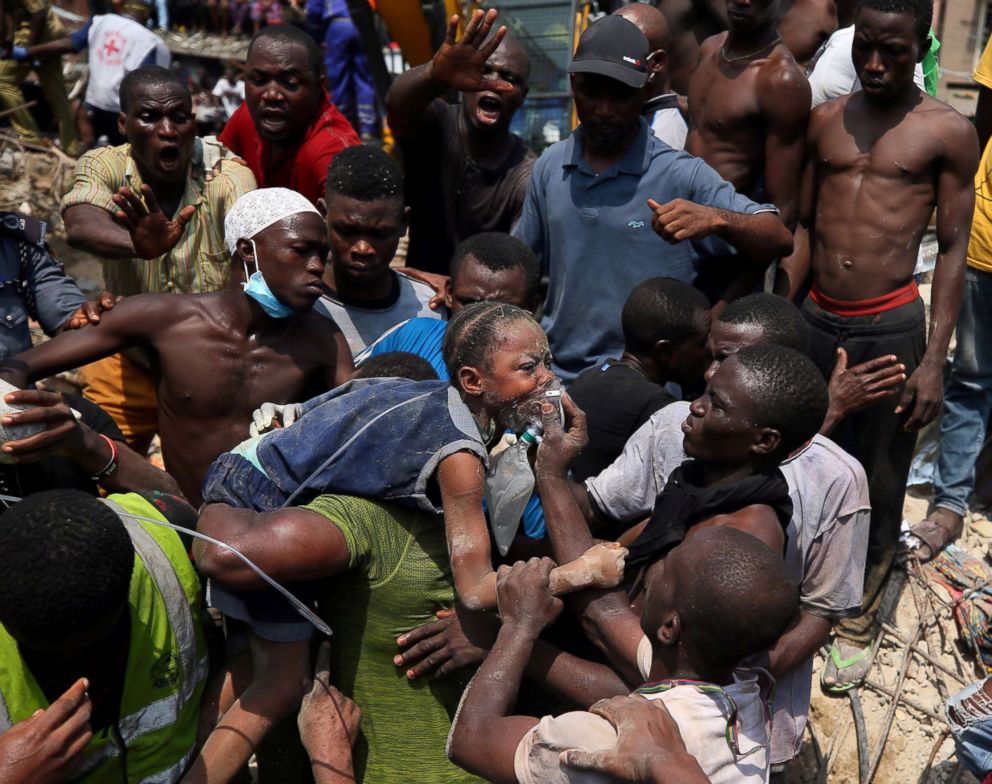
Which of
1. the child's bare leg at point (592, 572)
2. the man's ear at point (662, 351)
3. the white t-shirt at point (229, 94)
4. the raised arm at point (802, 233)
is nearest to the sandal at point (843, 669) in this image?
the raised arm at point (802, 233)

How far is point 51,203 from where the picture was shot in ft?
28.2

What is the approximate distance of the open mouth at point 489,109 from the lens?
477 centimetres

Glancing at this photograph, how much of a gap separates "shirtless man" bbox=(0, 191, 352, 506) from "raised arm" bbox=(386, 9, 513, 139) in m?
1.01

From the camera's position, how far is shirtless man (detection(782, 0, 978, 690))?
443 cm

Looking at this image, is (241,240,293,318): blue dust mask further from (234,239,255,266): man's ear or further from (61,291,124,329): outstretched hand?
(61,291,124,329): outstretched hand

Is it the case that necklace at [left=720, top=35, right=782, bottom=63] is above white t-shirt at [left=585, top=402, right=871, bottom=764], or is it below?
above

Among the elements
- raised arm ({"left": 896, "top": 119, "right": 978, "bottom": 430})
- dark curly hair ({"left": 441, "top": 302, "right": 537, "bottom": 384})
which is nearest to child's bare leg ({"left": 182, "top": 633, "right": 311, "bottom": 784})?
dark curly hair ({"left": 441, "top": 302, "right": 537, "bottom": 384})

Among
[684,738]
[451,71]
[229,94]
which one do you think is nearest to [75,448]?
[684,738]

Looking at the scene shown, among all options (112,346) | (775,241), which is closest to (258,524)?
(112,346)

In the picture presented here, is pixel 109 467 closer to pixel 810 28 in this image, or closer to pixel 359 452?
pixel 359 452

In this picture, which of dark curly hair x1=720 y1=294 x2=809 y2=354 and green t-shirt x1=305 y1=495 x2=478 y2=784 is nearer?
green t-shirt x1=305 y1=495 x2=478 y2=784

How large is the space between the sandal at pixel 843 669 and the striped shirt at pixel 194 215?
316cm

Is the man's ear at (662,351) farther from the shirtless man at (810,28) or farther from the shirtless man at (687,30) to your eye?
the shirtless man at (810,28)

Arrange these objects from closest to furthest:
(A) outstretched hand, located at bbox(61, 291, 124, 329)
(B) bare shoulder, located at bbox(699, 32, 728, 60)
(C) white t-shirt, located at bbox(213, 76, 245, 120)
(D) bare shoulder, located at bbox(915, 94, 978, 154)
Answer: (A) outstretched hand, located at bbox(61, 291, 124, 329) < (D) bare shoulder, located at bbox(915, 94, 978, 154) < (B) bare shoulder, located at bbox(699, 32, 728, 60) < (C) white t-shirt, located at bbox(213, 76, 245, 120)
